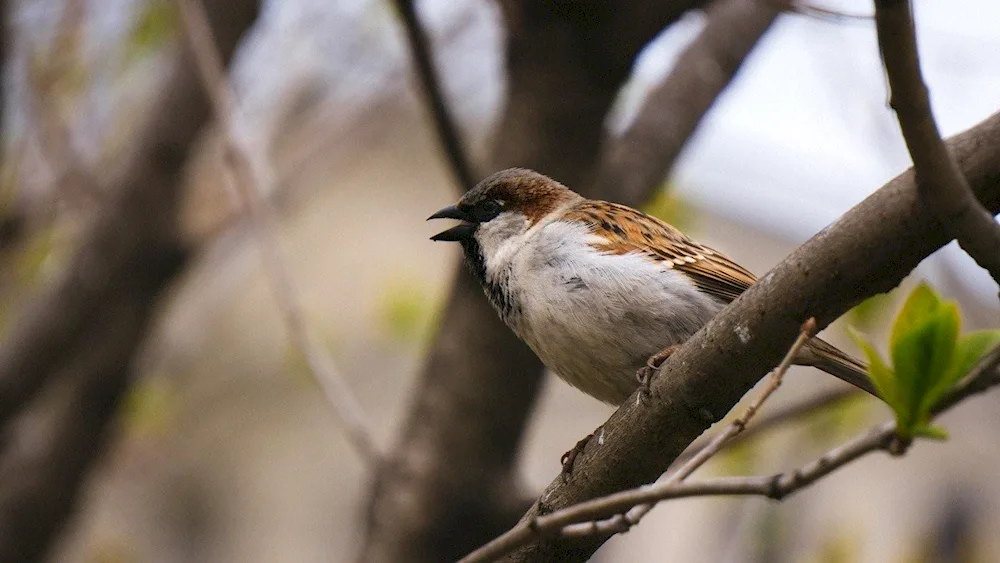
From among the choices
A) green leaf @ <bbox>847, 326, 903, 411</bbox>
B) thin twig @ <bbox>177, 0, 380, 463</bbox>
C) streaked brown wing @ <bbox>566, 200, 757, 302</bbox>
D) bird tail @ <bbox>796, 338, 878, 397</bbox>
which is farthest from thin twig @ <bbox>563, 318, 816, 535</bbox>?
thin twig @ <bbox>177, 0, 380, 463</bbox>

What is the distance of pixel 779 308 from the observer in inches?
56.4

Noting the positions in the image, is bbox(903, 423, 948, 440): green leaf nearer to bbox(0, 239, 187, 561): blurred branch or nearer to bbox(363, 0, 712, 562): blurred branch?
bbox(363, 0, 712, 562): blurred branch

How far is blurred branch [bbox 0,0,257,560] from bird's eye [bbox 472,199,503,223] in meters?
1.43

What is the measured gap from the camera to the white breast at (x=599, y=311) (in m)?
2.33

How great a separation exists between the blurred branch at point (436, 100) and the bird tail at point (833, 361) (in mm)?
1238

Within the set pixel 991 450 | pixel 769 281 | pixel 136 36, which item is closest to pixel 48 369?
pixel 136 36

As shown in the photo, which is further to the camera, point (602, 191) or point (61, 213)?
point (61, 213)

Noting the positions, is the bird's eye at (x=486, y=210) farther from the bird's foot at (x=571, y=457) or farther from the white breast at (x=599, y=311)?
the bird's foot at (x=571, y=457)

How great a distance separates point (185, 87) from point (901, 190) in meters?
3.21

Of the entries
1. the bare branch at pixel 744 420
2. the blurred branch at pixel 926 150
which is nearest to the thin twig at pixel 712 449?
the bare branch at pixel 744 420

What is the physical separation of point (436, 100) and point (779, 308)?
5.58 ft

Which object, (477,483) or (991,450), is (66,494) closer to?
(477,483)

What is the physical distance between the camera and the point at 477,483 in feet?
10.5

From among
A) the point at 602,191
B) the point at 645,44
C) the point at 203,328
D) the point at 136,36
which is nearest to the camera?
the point at 645,44
